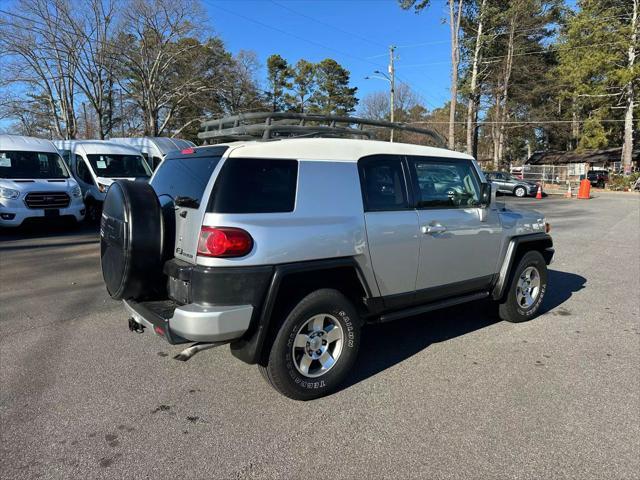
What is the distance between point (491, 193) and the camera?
4.45 m

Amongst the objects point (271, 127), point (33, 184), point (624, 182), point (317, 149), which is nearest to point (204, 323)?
point (317, 149)

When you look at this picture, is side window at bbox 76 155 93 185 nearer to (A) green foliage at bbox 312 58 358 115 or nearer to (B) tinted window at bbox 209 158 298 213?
(B) tinted window at bbox 209 158 298 213

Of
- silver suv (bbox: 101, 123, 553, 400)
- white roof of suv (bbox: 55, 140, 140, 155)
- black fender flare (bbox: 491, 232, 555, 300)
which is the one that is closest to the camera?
silver suv (bbox: 101, 123, 553, 400)

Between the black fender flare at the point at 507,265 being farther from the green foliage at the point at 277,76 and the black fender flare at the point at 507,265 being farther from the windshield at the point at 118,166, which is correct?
the green foliage at the point at 277,76

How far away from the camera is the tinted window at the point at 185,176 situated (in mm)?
3137

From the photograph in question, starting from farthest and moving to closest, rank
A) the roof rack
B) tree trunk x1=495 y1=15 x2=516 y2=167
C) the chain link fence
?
the chain link fence
tree trunk x1=495 y1=15 x2=516 y2=167
the roof rack

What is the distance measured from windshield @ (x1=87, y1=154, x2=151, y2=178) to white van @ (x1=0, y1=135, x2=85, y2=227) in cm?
132

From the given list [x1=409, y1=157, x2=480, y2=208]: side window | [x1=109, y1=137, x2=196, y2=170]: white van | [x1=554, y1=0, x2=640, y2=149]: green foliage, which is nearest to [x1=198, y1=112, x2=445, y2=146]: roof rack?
[x1=409, y1=157, x2=480, y2=208]: side window

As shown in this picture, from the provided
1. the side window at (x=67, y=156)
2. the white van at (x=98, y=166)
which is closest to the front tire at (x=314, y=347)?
the white van at (x=98, y=166)

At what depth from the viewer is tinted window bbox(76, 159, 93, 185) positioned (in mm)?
13171

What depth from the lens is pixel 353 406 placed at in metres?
3.21

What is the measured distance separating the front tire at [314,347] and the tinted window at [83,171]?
39.2ft

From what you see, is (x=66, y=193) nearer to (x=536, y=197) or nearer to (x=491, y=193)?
(x=491, y=193)

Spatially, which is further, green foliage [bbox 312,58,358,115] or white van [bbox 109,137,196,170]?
green foliage [bbox 312,58,358,115]
